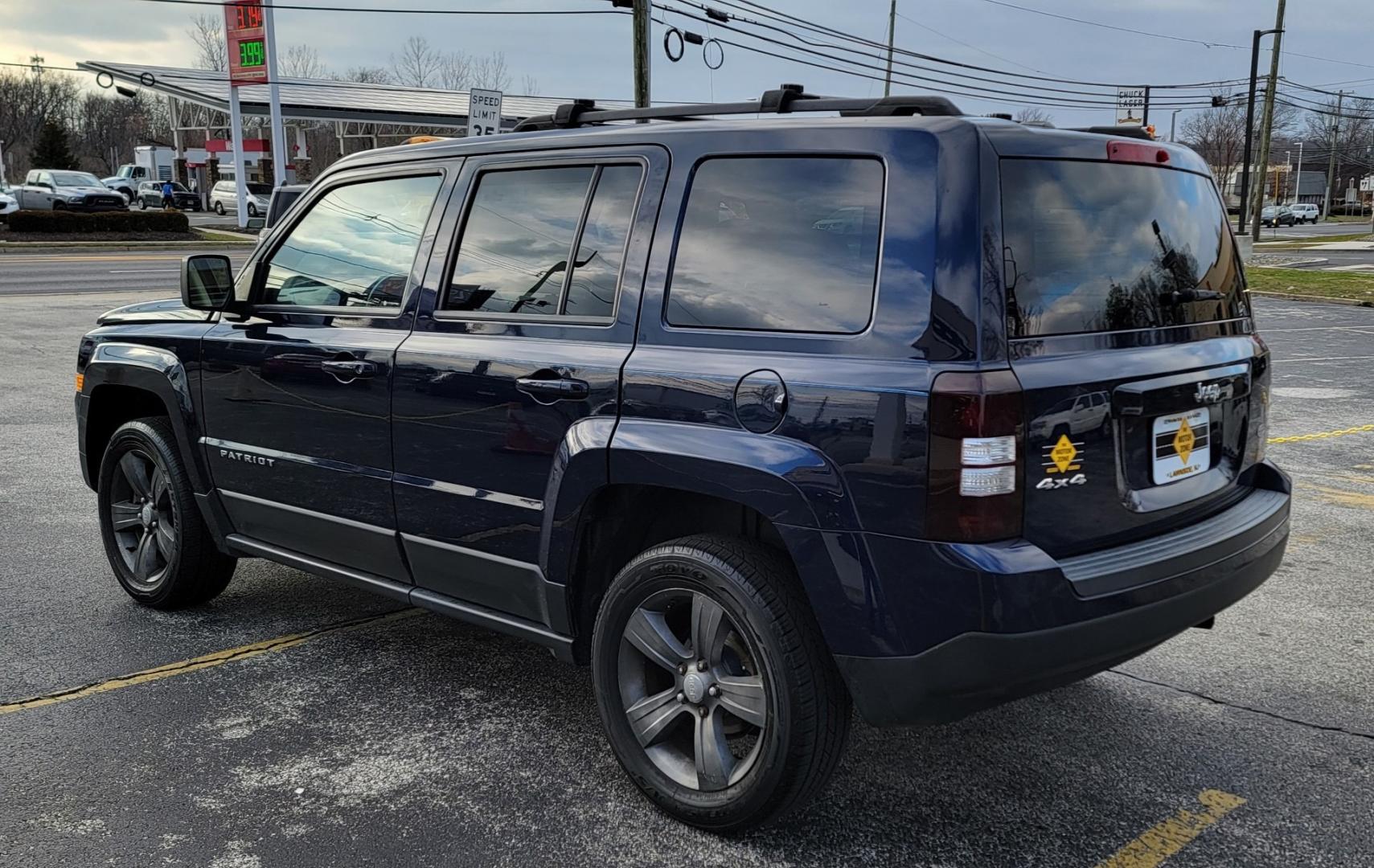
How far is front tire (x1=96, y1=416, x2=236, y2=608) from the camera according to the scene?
4.67 meters

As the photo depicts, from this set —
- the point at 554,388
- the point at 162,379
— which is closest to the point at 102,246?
the point at 162,379

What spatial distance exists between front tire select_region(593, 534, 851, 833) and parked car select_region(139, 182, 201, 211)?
56.3 meters

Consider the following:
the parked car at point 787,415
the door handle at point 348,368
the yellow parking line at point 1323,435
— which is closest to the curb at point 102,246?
the yellow parking line at point 1323,435

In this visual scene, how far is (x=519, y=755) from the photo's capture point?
3.52m

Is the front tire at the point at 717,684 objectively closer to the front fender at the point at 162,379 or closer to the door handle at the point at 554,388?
the door handle at the point at 554,388

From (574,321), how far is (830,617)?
3.82ft

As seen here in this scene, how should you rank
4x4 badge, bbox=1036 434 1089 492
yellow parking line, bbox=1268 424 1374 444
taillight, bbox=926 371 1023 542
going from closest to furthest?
1. taillight, bbox=926 371 1023 542
2. 4x4 badge, bbox=1036 434 1089 492
3. yellow parking line, bbox=1268 424 1374 444

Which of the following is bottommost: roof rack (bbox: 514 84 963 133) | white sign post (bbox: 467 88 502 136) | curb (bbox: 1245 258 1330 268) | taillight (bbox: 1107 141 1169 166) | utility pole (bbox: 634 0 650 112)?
curb (bbox: 1245 258 1330 268)

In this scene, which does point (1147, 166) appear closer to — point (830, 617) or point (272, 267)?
point (830, 617)

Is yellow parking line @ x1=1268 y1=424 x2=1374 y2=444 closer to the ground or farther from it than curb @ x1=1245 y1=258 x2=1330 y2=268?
farther from it

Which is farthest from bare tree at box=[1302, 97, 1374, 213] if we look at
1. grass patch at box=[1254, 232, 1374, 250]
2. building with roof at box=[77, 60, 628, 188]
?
building with roof at box=[77, 60, 628, 188]

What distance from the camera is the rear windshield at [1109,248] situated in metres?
2.74

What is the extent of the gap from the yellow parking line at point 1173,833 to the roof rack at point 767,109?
76.0 inches

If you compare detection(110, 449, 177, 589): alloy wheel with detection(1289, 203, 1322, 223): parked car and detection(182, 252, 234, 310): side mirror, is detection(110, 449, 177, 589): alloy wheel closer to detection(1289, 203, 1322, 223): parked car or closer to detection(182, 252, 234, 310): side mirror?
detection(182, 252, 234, 310): side mirror
